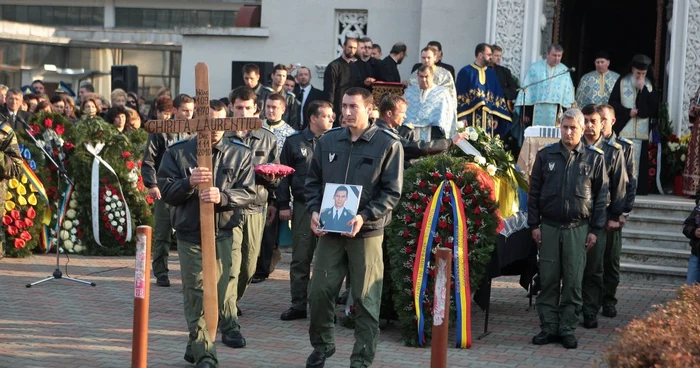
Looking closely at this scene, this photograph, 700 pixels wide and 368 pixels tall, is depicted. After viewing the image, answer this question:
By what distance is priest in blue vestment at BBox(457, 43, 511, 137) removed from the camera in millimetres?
16219

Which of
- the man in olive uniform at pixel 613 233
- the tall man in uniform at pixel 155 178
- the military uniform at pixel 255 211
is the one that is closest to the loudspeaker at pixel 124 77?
the tall man in uniform at pixel 155 178

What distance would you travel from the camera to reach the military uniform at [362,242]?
25.7ft

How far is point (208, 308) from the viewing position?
7715 millimetres

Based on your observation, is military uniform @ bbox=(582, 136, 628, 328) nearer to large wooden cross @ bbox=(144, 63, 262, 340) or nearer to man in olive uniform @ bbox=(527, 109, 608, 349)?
man in olive uniform @ bbox=(527, 109, 608, 349)

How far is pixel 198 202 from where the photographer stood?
8023 mm

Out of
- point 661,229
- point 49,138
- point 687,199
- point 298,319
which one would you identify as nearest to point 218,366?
point 298,319

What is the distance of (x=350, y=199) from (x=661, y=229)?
7.40m

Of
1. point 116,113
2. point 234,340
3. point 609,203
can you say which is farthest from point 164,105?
point 609,203

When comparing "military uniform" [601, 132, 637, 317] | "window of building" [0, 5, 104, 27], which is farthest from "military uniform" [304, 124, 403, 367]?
"window of building" [0, 5, 104, 27]

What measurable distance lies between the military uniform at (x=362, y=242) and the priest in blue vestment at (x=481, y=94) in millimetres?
8404

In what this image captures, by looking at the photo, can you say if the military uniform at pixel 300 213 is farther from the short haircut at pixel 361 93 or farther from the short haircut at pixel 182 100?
the short haircut at pixel 361 93

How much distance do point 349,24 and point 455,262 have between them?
38.8 feet

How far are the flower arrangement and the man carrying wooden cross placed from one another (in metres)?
1.65

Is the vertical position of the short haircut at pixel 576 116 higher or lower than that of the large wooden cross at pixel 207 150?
higher
